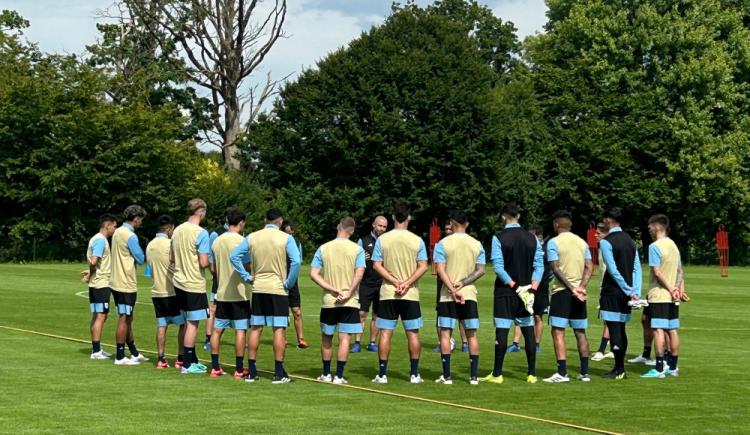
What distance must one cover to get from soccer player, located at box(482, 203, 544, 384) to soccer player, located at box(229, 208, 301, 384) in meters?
2.56

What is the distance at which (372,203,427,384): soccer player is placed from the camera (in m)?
14.9

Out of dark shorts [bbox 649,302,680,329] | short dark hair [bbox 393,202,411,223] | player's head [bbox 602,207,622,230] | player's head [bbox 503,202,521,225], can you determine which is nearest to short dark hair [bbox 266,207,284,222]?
short dark hair [bbox 393,202,411,223]

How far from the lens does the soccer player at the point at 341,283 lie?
14844 millimetres

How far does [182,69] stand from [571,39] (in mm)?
23317

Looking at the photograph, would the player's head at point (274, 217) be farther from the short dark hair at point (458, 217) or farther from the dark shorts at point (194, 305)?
the short dark hair at point (458, 217)

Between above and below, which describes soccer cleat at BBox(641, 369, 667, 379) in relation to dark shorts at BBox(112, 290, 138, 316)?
below

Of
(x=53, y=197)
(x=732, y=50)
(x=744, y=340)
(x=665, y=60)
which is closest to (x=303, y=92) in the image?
(x=53, y=197)

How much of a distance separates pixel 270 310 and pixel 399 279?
5.39 ft

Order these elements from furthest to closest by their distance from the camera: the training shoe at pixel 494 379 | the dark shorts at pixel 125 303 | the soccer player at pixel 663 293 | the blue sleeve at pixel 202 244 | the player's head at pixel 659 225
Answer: the dark shorts at pixel 125 303 < the player's head at pixel 659 225 < the soccer player at pixel 663 293 < the blue sleeve at pixel 202 244 < the training shoe at pixel 494 379

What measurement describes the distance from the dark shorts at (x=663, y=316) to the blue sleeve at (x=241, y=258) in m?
5.38

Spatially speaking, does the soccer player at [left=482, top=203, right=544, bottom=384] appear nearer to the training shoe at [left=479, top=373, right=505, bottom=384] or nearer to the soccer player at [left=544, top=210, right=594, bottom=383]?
the training shoe at [left=479, top=373, right=505, bottom=384]

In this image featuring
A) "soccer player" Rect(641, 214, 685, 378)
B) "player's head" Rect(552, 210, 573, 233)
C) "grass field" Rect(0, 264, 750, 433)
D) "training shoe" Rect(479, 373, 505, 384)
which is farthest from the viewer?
"soccer player" Rect(641, 214, 685, 378)

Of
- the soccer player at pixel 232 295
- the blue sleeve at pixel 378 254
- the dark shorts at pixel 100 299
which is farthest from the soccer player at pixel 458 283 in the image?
the dark shorts at pixel 100 299

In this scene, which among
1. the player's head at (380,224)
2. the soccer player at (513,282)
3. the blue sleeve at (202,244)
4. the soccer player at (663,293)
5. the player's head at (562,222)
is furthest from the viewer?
the player's head at (380,224)
